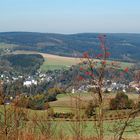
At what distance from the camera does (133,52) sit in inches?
4801

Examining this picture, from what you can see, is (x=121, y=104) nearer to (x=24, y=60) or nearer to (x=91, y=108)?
(x=91, y=108)

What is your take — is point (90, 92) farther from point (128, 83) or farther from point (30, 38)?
point (30, 38)

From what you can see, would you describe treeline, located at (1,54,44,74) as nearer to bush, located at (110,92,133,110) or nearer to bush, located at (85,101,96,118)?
bush, located at (110,92,133,110)

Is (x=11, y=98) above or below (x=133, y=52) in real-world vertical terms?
above

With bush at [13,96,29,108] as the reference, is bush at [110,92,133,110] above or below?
below

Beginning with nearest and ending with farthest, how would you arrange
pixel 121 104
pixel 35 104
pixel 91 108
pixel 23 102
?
pixel 23 102, pixel 91 108, pixel 121 104, pixel 35 104

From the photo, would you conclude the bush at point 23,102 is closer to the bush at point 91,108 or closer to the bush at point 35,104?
the bush at point 35,104

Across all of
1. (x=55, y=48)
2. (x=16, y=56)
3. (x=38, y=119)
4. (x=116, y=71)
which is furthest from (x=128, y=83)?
(x=55, y=48)

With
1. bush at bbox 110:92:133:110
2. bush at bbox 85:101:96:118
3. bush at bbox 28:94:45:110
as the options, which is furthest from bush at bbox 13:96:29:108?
bush at bbox 110:92:133:110

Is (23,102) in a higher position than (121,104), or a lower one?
higher

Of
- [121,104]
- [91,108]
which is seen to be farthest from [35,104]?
[91,108]

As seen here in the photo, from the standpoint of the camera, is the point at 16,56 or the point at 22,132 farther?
the point at 16,56

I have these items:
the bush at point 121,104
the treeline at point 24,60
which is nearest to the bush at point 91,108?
the bush at point 121,104

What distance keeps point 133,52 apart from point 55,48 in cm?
3025
